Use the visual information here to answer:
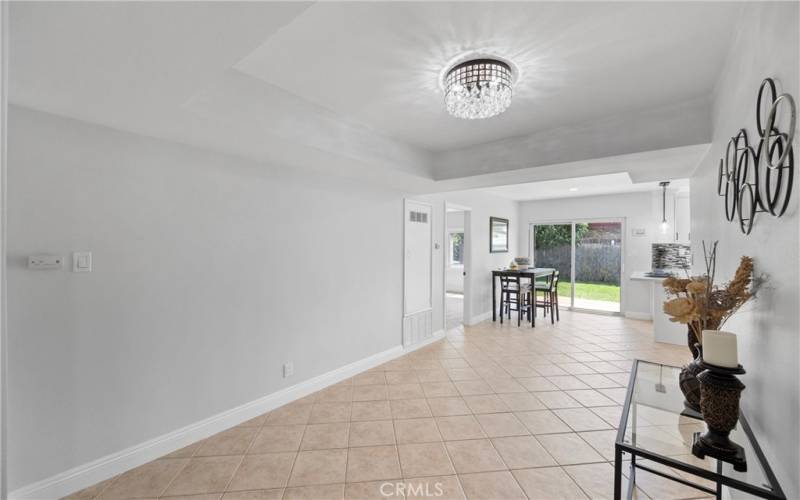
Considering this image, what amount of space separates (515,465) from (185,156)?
3117 mm

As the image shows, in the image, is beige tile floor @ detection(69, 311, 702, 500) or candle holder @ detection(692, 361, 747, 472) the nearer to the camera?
candle holder @ detection(692, 361, 747, 472)

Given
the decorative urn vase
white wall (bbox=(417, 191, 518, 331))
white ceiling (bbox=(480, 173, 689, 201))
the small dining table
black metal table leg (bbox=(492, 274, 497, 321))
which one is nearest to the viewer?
the decorative urn vase

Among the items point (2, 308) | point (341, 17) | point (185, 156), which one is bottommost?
point (2, 308)

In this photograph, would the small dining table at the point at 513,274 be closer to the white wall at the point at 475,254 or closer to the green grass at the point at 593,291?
the white wall at the point at 475,254

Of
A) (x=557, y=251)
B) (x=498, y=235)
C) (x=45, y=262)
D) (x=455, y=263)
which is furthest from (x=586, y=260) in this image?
(x=45, y=262)

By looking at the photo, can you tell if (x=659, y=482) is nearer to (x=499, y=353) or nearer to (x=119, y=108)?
(x=499, y=353)

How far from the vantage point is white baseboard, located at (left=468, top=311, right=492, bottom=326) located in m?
6.01

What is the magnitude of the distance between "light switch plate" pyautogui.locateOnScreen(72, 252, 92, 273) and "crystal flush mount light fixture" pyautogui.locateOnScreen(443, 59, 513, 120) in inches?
92.2

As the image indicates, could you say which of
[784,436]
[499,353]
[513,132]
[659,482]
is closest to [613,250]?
[499,353]

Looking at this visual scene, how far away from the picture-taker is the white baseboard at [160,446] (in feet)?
6.14

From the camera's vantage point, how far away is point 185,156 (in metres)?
2.39

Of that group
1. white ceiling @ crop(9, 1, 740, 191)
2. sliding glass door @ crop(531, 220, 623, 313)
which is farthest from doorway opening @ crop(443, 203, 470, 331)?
white ceiling @ crop(9, 1, 740, 191)

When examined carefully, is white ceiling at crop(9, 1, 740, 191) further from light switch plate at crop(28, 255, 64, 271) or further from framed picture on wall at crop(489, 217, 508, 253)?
framed picture on wall at crop(489, 217, 508, 253)

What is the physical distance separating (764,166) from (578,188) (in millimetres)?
5397
